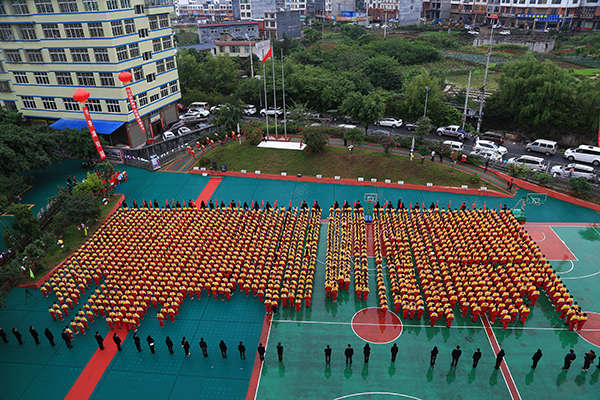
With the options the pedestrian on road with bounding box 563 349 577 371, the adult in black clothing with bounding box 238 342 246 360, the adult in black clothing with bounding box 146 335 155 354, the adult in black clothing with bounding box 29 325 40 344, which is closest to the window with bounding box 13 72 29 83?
the adult in black clothing with bounding box 29 325 40 344

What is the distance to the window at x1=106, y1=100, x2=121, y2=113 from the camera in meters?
32.9

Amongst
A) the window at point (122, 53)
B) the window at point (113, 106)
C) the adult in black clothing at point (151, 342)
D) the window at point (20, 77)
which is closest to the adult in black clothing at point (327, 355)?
the adult in black clothing at point (151, 342)

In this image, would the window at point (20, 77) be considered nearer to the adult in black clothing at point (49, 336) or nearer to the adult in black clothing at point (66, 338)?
the adult in black clothing at point (49, 336)

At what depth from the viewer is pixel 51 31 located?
32.2 m

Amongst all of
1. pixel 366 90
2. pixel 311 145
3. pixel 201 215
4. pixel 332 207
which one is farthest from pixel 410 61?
pixel 201 215

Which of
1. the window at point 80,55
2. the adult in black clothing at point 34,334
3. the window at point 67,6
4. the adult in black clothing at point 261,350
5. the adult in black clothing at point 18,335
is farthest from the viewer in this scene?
the window at point 80,55

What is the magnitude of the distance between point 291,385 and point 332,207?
1242cm

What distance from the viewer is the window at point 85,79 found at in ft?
108

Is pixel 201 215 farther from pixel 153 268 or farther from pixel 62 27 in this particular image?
pixel 62 27

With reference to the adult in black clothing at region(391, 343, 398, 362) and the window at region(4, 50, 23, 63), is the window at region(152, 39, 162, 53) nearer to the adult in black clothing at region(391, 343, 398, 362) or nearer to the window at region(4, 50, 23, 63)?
the window at region(4, 50, 23, 63)

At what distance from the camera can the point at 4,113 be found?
3350 cm

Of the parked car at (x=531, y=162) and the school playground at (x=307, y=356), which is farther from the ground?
the parked car at (x=531, y=162)

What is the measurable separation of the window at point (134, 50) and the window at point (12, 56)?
1007cm

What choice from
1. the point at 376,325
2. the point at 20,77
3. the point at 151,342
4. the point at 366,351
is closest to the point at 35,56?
the point at 20,77
